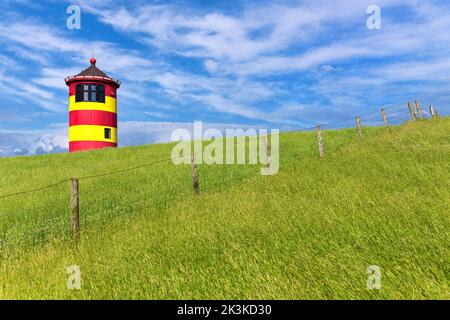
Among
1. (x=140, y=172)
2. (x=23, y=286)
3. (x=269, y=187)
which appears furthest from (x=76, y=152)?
(x=23, y=286)

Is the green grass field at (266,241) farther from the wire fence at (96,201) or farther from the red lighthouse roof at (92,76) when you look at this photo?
the red lighthouse roof at (92,76)

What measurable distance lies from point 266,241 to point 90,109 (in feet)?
97.6

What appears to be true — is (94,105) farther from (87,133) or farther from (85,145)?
(85,145)

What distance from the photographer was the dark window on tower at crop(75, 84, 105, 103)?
32500 mm

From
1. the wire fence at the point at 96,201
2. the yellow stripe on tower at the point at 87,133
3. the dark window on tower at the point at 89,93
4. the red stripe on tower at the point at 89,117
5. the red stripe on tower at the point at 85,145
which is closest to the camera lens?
the wire fence at the point at 96,201

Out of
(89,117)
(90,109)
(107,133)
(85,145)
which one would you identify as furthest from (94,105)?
(85,145)

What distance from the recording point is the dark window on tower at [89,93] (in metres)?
32.5

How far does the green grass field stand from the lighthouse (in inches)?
793

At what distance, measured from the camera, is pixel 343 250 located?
5457 mm

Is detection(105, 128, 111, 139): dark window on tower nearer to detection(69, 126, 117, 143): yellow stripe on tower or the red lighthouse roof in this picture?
detection(69, 126, 117, 143): yellow stripe on tower

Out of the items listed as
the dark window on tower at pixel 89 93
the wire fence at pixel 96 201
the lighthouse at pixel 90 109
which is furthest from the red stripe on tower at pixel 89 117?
the wire fence at pixel 96 201

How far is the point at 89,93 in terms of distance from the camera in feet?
107

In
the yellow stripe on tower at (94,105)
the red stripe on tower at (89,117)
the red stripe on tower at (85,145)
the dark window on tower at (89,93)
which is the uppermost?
the dark window on tower at (89,93)
